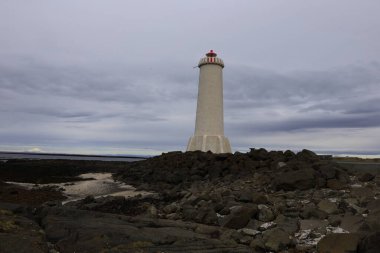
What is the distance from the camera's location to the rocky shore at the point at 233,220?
6609 millimetres

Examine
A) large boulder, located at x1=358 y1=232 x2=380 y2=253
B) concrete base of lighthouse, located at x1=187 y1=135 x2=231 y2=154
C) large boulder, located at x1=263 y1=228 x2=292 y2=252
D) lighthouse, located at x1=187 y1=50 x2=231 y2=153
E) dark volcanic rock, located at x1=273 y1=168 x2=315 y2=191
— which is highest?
lighthouse, located at x1=187 y1=50 x2=231 y2=153

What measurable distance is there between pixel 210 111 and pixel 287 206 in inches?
610

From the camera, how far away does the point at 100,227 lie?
278 inches

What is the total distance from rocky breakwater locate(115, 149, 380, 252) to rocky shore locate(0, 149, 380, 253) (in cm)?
2

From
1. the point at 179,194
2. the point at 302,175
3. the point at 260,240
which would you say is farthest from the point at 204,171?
the point at 260,240

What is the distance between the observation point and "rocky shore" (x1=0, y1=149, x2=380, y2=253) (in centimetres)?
661

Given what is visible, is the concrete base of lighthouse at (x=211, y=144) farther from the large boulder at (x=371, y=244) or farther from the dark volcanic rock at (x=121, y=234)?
the large boulder at (x=371, y=244)

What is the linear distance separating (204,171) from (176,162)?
2.91 metres

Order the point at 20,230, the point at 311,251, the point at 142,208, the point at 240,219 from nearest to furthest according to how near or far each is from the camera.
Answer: the point at 20,230 → the point at 311,251 → the point at 240,219 → the point at 142,208

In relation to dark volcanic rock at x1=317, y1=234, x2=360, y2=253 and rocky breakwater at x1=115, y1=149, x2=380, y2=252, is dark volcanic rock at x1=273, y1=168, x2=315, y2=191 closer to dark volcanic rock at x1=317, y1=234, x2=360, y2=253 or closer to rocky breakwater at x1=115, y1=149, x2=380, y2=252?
rocky breakwater at x1=115, y1=149, x2=380, y2=252

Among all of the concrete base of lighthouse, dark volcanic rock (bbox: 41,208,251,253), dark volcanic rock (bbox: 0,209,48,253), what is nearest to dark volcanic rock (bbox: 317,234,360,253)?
dark volcanic rock (bbox: 41,208,251,253)

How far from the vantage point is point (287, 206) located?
34.3ft

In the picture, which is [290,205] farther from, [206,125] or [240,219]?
[206,125]

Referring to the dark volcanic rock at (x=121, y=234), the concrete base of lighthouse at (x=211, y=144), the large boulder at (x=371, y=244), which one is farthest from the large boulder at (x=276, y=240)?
the concrete base of lighthouse at (x=211, y=144)
